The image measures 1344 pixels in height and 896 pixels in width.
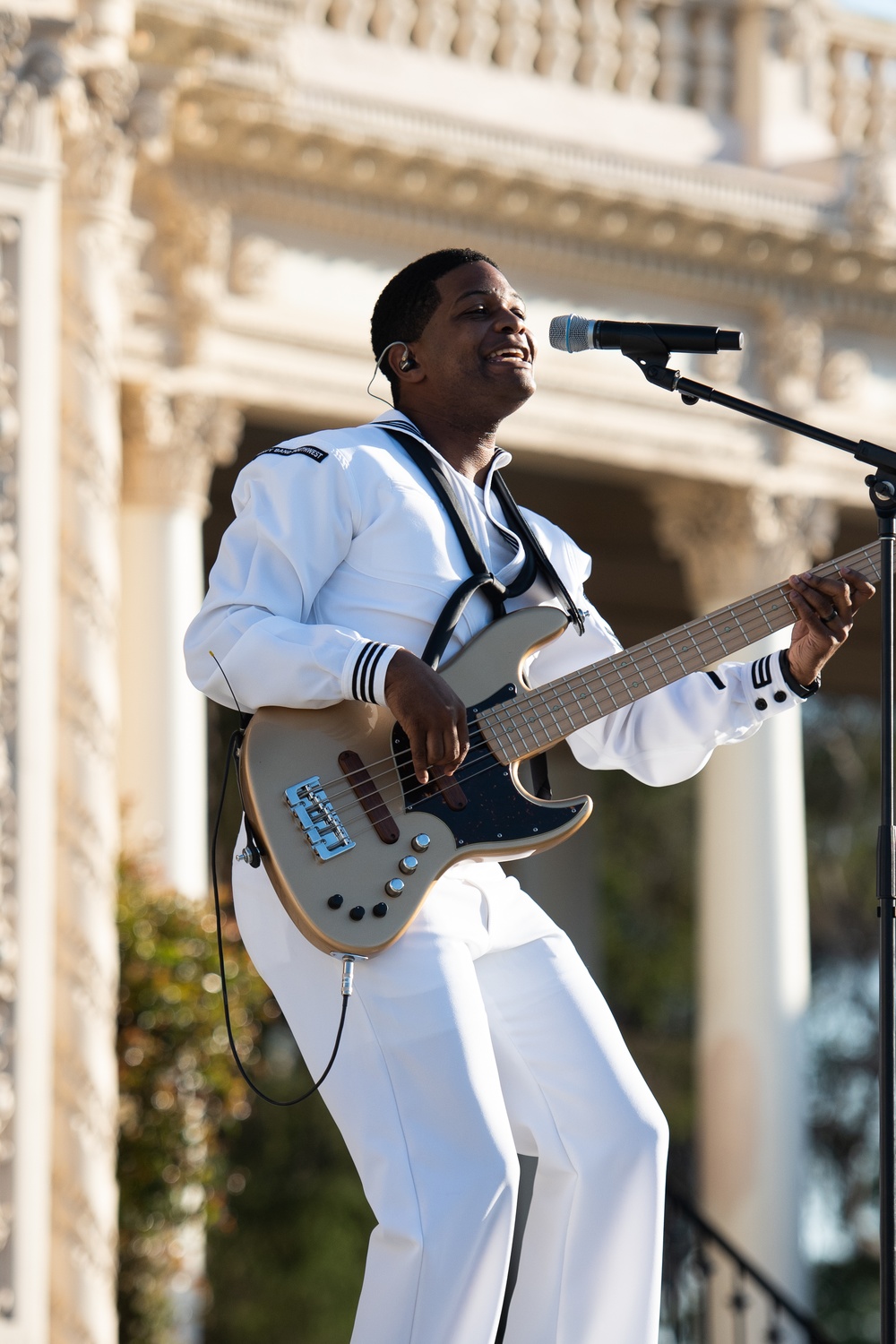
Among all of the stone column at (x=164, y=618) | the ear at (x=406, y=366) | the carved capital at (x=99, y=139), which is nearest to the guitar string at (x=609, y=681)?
the ear at (x=406, y=366)

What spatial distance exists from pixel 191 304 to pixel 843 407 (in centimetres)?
342

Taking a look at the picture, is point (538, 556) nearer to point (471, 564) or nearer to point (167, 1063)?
point (471, 564)

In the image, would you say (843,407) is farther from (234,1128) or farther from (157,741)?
(234,1128)

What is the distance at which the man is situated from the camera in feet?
10.1

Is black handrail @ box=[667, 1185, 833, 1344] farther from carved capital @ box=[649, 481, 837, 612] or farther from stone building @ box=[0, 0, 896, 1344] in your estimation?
carved capital @ box=[649, 481, 837, 612]

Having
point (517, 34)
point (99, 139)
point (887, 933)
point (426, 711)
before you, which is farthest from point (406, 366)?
point (517, 34)

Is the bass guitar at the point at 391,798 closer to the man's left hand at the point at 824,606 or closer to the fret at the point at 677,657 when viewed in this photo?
the fret at the point at 677,657

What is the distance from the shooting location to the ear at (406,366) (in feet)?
11.9

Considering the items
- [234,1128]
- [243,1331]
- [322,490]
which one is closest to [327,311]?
[234,1128]

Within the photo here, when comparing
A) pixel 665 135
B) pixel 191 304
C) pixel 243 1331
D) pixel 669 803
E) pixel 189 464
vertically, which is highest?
pixel 665 135

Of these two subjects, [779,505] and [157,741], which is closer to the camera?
[157,741]

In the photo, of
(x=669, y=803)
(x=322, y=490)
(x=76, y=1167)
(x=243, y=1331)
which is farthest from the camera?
(x=669, y=803)

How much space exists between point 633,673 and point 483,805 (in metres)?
0.42

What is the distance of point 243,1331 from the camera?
1405 cm
